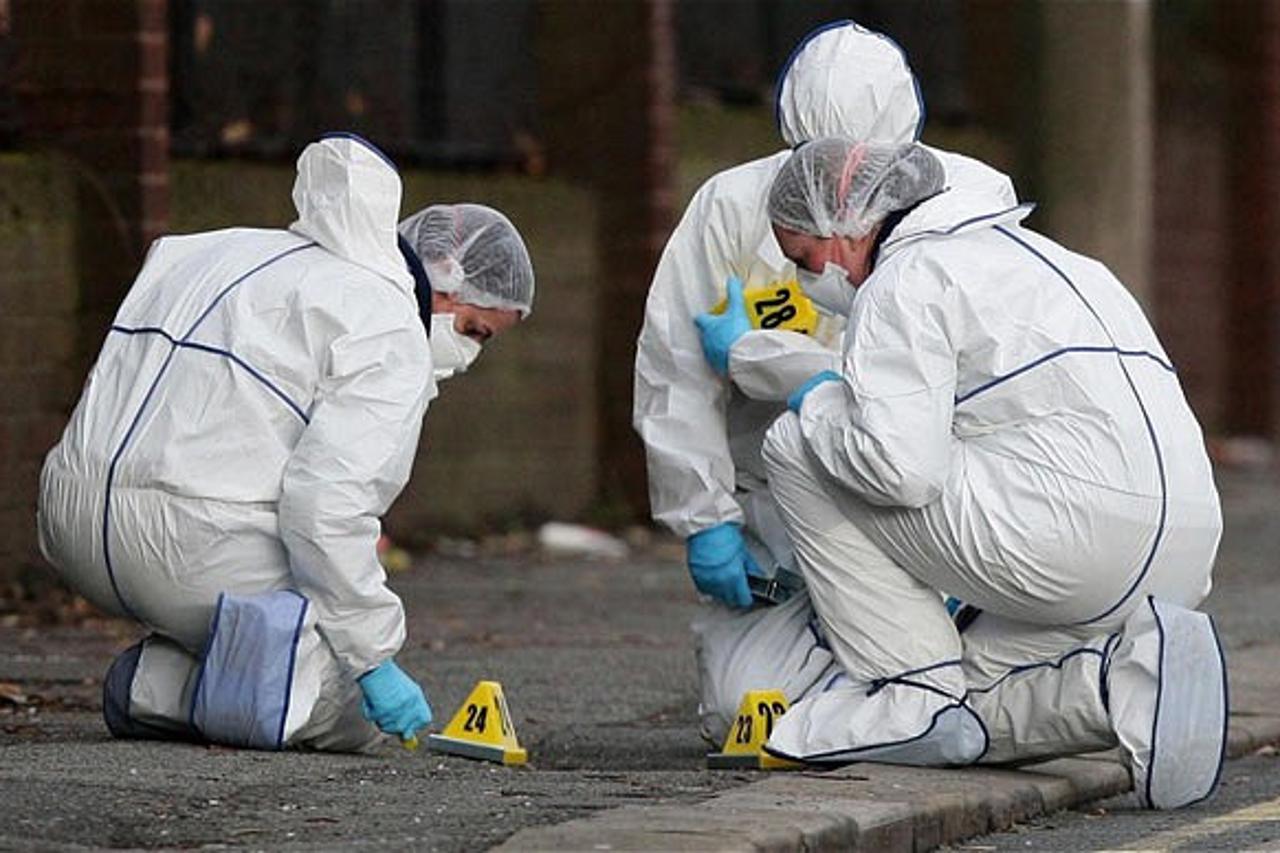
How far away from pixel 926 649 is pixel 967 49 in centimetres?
1049

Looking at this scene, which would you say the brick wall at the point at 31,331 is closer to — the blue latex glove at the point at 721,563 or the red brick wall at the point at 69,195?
the red brick wall at the point at 69,195

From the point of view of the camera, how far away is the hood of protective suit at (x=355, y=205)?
23.9ft

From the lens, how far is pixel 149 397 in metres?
7.18

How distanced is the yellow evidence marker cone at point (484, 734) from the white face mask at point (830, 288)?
1170mm

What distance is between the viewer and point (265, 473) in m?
7.11

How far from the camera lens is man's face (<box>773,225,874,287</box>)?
24.2 feet

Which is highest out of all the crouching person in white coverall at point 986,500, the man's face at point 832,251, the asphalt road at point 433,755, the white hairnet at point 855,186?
the white hairnet at point 855,186

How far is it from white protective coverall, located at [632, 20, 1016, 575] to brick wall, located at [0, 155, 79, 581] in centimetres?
360

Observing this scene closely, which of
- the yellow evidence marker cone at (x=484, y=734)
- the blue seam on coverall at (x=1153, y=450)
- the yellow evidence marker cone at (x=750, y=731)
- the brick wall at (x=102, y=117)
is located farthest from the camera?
the brick wall at (x=102, y=117)

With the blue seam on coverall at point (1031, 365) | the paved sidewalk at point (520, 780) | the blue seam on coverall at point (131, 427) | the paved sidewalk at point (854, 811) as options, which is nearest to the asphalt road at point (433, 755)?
the paved sidewalk at point (520, 780)

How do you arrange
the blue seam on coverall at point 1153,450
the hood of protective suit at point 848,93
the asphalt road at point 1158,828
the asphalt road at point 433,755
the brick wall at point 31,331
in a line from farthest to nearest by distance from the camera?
1. the brick wall at point 31,331
2. the hood of protective suit at point 848,93
3. the blue seam on coverall at point 1153,450
4. the asphalt road at point 1158,828
5. the asphalt road at point 433,755

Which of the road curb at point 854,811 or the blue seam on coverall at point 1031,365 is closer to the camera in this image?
the road curb at point 854,811

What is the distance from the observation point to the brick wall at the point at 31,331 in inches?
434

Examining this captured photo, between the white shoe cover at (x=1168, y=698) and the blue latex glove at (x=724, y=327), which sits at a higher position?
the blue latex glove at (x=724, y=327)
